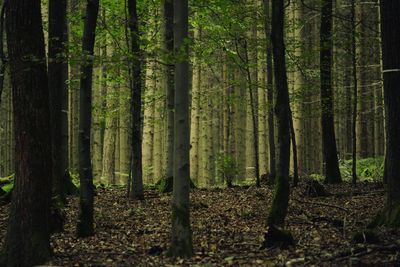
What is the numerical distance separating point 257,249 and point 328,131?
8.52 metres

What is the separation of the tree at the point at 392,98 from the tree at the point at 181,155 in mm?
3031

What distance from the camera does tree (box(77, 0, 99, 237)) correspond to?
8.19 m

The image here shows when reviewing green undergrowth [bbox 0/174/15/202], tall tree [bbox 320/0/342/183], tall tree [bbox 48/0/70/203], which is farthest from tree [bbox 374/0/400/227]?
green undergrowth [bbox 0/174/15/202]

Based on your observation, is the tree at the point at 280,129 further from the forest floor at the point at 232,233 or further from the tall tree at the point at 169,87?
the tall tree at the point at 169,87

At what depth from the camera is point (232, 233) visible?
27.2ft

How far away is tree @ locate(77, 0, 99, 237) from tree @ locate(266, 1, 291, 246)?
3.11m

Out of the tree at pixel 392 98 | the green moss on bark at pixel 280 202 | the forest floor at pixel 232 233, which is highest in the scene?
the tree at pixel 392 98

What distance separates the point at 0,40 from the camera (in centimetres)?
1098

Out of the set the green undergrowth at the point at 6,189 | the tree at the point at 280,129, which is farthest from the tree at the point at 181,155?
the green undergrowth at the point at 6,189

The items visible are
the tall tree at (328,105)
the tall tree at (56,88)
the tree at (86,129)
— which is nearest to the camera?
the tree at (86,129)

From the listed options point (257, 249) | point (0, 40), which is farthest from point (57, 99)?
point (257, 249)

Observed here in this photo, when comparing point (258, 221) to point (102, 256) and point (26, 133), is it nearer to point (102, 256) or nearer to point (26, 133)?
point (102, 256)

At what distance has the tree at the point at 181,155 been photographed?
6535mm

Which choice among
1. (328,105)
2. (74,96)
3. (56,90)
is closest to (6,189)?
(56,90)
